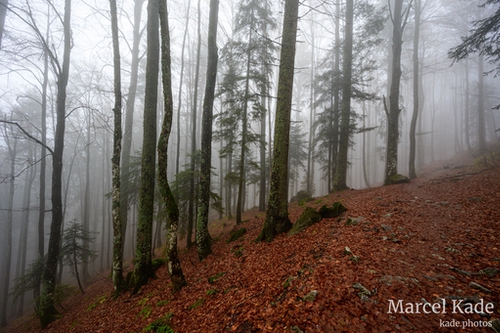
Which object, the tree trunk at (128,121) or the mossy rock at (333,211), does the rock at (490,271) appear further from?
the tree trunk at (128,121)

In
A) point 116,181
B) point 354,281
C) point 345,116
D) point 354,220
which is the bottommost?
point 354,281

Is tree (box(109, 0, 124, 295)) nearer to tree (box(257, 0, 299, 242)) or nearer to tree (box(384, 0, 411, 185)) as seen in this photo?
→ tree (box(257, 0, 299, 242))

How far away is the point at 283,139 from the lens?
6.65 metres

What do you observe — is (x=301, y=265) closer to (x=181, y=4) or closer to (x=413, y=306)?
(x=413, y=306)

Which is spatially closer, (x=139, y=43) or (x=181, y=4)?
(x=181, y=4)

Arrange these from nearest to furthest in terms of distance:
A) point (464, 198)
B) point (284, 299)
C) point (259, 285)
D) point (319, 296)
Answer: point (319, 296) → point (284, 299) → point (259, 285) → point (464, 198)

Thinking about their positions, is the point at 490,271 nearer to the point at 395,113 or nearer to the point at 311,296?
the point at 311,296

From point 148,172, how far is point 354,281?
7.67 m

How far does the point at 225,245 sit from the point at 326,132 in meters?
11.2

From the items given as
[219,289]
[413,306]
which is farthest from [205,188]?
[413,306]

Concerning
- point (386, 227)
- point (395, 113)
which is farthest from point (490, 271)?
point (395, 113)

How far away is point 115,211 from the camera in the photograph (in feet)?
23.7

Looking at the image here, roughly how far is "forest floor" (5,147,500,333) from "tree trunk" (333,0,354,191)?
4942mm

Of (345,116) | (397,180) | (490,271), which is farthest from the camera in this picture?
(345,116)
